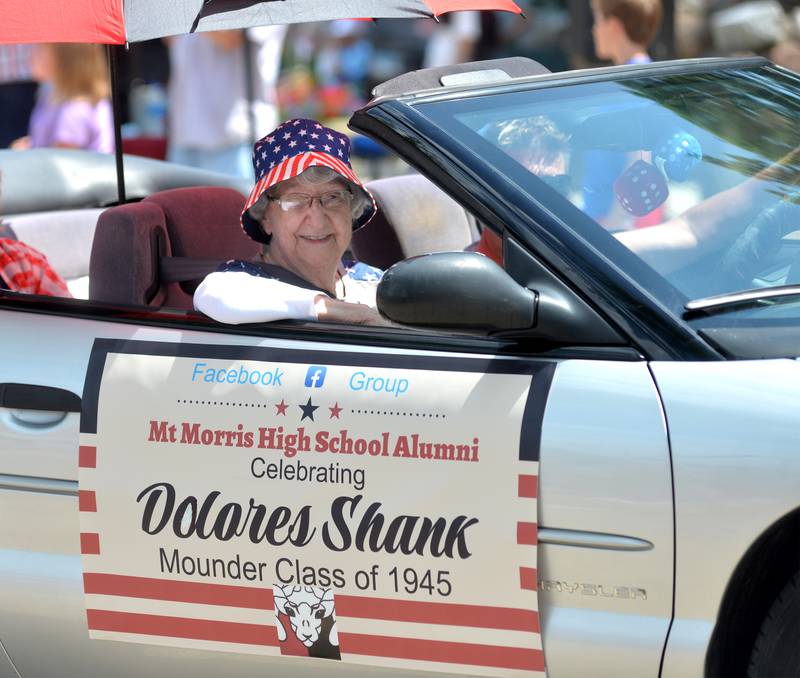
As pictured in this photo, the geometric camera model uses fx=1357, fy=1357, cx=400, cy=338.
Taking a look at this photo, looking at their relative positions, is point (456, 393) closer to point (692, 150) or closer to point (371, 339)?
point (371, 339)

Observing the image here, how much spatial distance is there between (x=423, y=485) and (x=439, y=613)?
0.80 feet

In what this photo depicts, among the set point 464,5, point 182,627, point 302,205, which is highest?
point 464,5

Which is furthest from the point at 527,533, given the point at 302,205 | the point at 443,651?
the point at 302,205

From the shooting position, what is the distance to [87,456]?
8.98 ft

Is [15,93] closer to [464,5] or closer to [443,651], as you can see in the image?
[464,5]

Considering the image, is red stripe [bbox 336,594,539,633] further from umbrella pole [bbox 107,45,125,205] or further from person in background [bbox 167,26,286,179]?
person in background [bbox 167,26,286,179]

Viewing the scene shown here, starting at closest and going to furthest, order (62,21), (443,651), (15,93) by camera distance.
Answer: (443,651)
(62,21)
(15,93)

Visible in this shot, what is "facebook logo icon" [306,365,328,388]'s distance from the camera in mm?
2604

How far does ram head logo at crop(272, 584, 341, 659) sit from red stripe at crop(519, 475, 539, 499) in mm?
447

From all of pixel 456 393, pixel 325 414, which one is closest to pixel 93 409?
pixel 325 414

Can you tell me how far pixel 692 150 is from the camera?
283 centimetres

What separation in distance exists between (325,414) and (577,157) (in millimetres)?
746

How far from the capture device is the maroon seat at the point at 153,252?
314 cm

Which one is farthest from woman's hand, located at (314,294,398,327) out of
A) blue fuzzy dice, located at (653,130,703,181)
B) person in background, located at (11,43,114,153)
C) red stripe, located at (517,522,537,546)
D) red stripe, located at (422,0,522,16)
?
person in background, located at (11,43,114,153)
